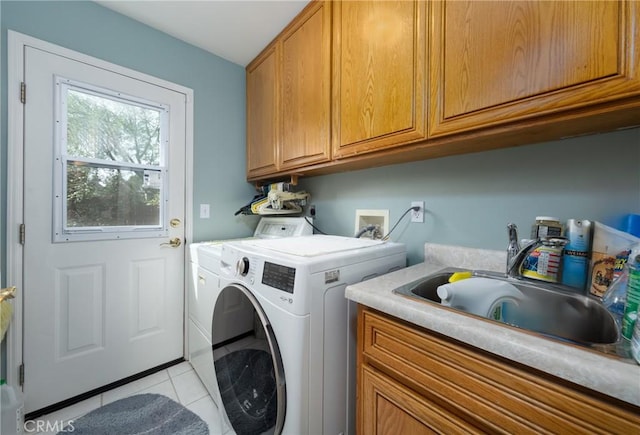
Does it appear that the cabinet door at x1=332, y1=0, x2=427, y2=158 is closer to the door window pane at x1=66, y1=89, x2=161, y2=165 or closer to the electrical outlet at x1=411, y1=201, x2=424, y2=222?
the electrical outlet at x1=411, y1=201, x2=424, y2=222

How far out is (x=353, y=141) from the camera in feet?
3.94

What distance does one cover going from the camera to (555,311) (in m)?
0.83

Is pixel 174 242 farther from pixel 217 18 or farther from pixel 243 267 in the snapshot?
pixel 217 18

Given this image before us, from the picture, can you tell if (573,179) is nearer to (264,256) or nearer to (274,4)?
(264,256)

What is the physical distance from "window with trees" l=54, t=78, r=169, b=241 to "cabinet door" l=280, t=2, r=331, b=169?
36.3 inches

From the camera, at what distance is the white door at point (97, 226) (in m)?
1.32

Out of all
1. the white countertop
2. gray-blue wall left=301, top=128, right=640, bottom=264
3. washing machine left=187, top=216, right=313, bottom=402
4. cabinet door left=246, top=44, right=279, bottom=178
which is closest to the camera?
the white countertop

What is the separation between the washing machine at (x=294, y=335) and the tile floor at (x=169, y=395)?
0.32 metres

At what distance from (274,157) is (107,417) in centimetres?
179

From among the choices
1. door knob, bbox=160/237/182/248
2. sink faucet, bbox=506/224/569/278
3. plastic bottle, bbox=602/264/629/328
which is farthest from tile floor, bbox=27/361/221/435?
plastic bottle, bbox=602/264/629/328

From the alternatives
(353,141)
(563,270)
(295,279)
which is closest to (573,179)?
(563,270)

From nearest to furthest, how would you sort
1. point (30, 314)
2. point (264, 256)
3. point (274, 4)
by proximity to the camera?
point (264, 256) < point (30, 314) < point (274, 4)

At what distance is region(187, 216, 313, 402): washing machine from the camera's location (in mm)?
1215

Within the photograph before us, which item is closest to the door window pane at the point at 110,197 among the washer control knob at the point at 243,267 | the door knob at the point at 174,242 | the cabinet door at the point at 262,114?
the door knob at the point at 174,242
